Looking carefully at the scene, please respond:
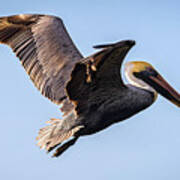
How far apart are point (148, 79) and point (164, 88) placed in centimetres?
26

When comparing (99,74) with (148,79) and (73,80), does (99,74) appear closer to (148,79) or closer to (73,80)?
(73,80)

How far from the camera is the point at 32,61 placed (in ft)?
28.6

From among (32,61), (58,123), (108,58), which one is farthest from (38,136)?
(108,58)

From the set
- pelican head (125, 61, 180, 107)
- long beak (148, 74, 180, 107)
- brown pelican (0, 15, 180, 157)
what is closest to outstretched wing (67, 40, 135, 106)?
brown pelican (0, 15, 180, 157)

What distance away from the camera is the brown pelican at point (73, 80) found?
7.61m

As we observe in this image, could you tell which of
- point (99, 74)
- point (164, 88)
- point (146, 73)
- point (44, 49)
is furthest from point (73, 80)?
point (164, 88)

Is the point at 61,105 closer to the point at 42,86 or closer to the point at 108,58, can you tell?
the point at 42,86

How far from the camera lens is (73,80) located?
291 inches

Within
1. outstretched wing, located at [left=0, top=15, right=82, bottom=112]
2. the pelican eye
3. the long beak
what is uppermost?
outstretched wing, located at [left=0, top=15, right=82, bottom=112]

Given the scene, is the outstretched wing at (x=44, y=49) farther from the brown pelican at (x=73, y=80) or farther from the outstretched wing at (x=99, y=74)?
the outstretched wing at (x=99, y=74)

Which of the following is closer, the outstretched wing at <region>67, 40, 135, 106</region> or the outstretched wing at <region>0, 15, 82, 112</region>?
the outstretched wing at <region>67, 40, 135, 106</region>

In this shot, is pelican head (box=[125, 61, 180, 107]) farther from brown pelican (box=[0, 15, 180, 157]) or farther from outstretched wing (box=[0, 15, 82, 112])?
outstretched wing (box=[0, 15, 82, 112])

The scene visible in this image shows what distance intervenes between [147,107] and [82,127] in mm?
988

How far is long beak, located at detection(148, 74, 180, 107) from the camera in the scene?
876 cm
